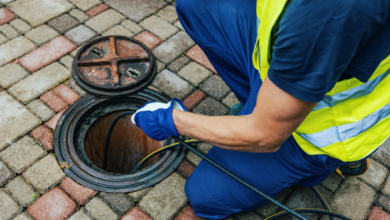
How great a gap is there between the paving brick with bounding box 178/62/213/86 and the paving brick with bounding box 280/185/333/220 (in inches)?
43.4

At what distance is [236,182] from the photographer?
2025mm

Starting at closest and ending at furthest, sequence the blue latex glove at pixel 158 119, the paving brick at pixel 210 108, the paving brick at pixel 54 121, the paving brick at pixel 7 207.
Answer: the blue latex glove at pixel 158 119
the paving brick at pixel 7 207
the paving brick at pixel 54 121
the paving brick at pixel 210 108

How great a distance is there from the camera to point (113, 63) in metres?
2.84

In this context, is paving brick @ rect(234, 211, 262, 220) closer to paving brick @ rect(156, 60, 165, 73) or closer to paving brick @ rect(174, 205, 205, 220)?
paving brick @ rect(174, 205, 205, 220)

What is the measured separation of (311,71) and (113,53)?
210 centimetres

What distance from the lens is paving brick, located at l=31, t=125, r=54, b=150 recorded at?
240cm

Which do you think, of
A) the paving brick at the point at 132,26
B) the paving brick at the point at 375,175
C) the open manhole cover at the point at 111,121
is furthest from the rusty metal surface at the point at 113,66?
the paving brick at the point at 375,175

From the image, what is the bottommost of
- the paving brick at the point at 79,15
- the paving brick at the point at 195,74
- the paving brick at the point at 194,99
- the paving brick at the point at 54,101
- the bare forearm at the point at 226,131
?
the paving brick at the point at 54,101

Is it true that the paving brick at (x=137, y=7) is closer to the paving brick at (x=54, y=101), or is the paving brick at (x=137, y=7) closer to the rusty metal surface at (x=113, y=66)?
the rusty metal surface at (x=113, y=66)

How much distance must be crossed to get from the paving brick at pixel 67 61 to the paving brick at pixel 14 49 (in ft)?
1.10

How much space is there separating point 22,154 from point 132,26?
5.33ft

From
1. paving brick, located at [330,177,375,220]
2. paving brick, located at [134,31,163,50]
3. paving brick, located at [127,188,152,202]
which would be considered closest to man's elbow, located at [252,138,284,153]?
paving brick, located at [127,188,152,202]

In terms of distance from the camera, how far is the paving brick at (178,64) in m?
2.97

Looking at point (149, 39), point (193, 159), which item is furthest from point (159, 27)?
point (193, 159)
